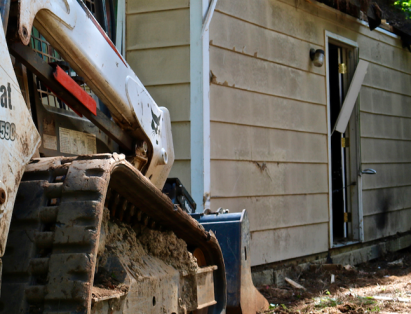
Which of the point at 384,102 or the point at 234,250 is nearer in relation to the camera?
the point at 234,250

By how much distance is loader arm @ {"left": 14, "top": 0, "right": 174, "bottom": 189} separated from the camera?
207 cm

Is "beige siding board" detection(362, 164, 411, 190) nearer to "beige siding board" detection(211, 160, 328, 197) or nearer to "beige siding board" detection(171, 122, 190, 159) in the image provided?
"beige siding board" detection(211, 160, 328, 197)

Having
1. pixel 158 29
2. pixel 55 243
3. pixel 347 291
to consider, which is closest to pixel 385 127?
→ pixel 347 291

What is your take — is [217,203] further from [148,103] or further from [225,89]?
[148,103]

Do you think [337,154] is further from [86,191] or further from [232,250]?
[86,191]

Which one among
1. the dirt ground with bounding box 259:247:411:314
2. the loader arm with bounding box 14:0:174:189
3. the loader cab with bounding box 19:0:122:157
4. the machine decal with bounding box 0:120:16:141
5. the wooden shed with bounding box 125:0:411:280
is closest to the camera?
the machine decal with bounding box 0:120:16:141

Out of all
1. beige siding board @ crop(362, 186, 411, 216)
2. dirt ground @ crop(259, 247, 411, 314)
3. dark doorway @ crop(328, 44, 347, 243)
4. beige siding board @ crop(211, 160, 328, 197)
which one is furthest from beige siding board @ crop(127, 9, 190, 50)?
beige siding board @ crop(362, 186, 411, 216)

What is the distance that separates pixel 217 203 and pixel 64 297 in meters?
4.00

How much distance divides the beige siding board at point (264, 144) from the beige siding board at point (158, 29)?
1.06 m

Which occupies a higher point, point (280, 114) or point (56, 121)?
point (280, 114)

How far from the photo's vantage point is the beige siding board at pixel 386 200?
8.27m

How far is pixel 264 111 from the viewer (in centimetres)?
624

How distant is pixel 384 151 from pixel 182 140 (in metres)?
4.83

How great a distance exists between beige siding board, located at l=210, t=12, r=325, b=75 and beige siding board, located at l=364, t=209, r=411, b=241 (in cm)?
278
